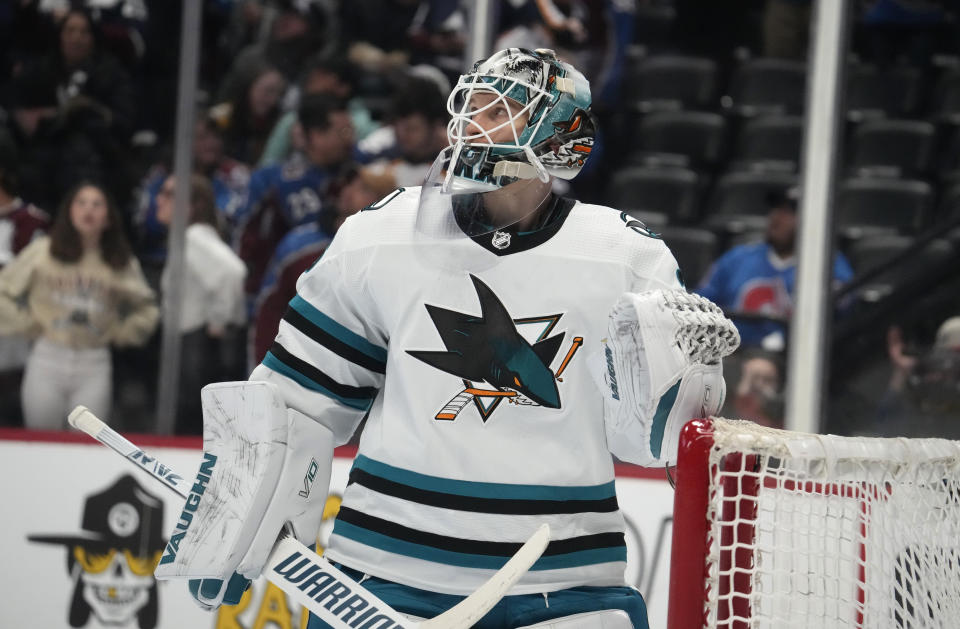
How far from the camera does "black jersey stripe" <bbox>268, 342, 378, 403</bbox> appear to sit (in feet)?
5.22

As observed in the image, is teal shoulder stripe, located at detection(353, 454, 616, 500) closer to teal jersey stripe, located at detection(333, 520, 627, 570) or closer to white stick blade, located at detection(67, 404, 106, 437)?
teal jersey stripe, located at detection(333, 520, 627, 570)

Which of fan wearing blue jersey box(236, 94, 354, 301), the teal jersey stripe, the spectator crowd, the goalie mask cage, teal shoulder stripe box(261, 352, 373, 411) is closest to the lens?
the goalie mask cage

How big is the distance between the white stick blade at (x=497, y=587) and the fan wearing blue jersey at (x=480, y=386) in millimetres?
134

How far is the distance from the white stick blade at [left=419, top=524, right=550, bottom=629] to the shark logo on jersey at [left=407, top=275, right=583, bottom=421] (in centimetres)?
21

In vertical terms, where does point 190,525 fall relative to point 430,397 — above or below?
below

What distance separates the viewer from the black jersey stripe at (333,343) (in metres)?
1.59

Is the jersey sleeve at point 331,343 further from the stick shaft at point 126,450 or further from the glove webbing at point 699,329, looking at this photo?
the glove webbing at point 699,329

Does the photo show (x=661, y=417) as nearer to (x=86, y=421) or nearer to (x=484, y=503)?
(x=484, y=503)

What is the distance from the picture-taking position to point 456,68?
12.0 ft

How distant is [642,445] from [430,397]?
0.26 m

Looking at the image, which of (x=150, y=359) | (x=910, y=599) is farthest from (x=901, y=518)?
(x=150, y=359)

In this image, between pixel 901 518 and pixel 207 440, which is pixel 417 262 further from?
pixel 901 518

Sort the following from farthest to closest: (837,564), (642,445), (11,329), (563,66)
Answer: (11,329)
(563,66)
(642,445)
(837,564)

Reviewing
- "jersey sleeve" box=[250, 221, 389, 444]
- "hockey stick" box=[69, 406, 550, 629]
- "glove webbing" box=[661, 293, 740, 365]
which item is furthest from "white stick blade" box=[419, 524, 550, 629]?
"jersey sleeve" box=[250, 221, 389, 444]
